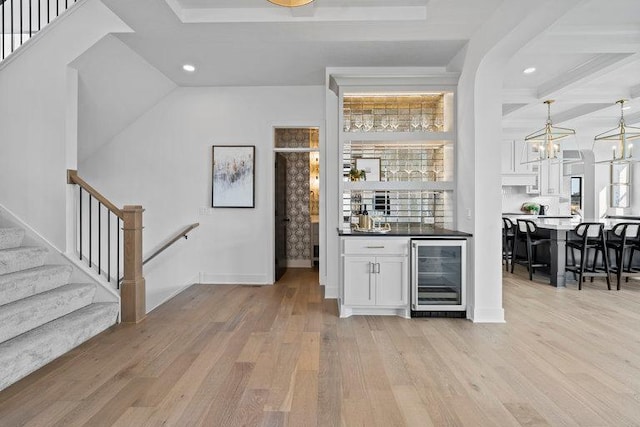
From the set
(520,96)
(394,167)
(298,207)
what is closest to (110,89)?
(298,207)

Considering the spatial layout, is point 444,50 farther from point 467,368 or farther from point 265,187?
point 467,368

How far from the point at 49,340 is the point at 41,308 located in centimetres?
37

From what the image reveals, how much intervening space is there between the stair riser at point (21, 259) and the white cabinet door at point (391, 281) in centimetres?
331

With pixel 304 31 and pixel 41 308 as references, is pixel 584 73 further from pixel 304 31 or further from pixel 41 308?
pixel 41 308

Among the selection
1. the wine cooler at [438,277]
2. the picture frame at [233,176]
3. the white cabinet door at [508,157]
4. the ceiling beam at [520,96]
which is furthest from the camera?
the white cabinet door at [508,157]

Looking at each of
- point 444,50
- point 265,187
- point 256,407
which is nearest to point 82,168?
point 265,187

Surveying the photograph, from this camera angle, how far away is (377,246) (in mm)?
3668

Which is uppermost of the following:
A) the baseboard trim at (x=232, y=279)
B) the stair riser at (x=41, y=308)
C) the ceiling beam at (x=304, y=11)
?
the ceiling beam at (x=304, y=11)

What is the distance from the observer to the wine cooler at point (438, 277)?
3.63m

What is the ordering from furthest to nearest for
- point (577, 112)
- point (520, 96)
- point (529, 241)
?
point (577, 112) < point (520, 96) < point (529, 241)

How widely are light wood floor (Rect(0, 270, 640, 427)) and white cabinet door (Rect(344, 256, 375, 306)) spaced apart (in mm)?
204

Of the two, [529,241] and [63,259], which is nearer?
[63,259]

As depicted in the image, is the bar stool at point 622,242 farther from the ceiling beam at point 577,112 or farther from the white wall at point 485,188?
the white wall at point 485,188

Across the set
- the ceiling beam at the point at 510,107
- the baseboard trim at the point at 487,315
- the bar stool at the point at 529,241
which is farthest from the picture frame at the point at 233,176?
the ceiling beam at the point at 510,107
